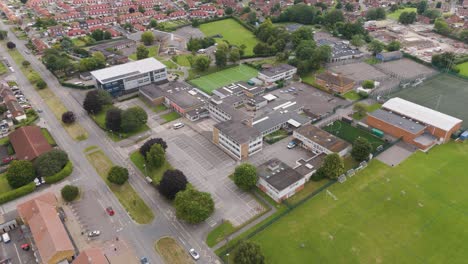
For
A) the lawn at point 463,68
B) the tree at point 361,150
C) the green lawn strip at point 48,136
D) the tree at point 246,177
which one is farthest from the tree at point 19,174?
the lawn at point 463,68

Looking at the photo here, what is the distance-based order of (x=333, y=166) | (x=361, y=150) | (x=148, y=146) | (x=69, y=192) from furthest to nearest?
(x=148, y=146)
(x=361, y=150)
(x=333, y=166)
(x=69, y=192)

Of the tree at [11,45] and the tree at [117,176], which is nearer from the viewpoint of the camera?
the tree at [117,176]

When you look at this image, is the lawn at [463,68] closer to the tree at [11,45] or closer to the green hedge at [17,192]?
the green hedge at [17,192]

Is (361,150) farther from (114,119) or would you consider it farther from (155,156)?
(114,119)

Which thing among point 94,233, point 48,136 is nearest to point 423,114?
point 94,233

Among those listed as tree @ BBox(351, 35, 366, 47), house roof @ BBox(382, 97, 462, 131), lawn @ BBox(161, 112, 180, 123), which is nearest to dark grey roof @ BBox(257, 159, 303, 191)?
lawn @ BBox(161, 112, 180, 123)

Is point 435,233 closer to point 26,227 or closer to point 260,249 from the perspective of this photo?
point 260,249
